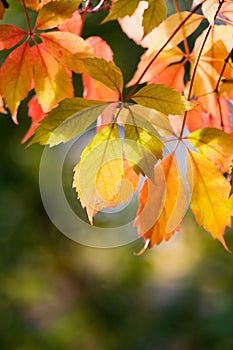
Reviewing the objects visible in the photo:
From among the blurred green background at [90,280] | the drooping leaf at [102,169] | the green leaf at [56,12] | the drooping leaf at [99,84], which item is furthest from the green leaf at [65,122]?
the blurred green background at [90,280]

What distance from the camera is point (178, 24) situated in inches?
29.3

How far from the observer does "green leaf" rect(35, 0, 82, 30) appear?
68cm

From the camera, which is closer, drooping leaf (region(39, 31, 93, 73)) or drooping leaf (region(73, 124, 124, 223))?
drooping leaf (region(73, 124, 124, 223))

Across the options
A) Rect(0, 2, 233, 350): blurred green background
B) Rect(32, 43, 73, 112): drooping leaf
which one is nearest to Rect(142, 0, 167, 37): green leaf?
Rect(32, 43, 73, 112): drooping leaf

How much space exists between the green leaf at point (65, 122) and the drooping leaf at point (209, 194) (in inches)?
5.5

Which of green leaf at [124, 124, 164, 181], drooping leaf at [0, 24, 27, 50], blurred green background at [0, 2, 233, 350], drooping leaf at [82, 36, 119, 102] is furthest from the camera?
blurred green background at [0, 2, 233, 350]

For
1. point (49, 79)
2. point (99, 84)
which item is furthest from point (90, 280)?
point (49, 79)

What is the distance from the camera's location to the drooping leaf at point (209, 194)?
69 cm

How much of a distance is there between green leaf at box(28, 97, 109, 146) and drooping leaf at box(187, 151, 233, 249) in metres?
0.14

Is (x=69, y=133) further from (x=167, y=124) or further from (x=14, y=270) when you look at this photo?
(x=14, y=270)

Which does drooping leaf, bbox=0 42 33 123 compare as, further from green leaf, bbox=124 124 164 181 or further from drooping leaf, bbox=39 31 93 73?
green leaf, bbox=124 124 164 181

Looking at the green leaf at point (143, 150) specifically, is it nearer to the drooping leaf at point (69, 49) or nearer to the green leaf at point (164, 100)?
the green leaf at point (164, 100)

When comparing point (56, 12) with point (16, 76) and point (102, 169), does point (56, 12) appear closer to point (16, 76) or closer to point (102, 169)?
point (16, 76)

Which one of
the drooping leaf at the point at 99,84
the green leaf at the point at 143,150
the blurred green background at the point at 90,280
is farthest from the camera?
the blurred green background at the point at 90,280
